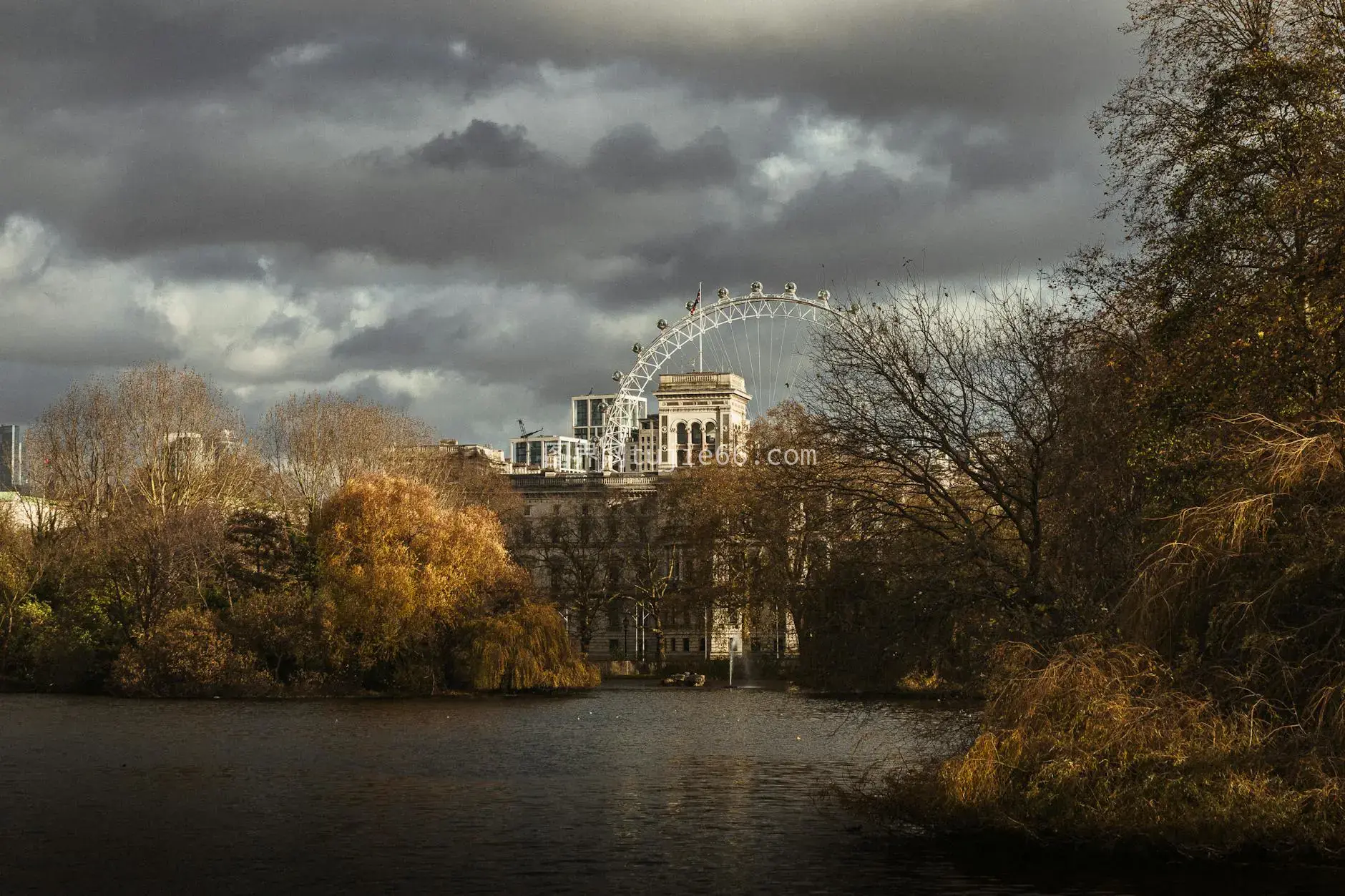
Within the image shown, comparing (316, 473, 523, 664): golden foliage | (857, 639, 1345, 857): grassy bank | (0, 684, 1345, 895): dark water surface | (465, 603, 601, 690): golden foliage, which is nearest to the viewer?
(857, 639, 1345, 857): grassy bank

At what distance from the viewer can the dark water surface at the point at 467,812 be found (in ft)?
81.7

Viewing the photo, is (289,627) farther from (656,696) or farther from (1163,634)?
(1163,634)

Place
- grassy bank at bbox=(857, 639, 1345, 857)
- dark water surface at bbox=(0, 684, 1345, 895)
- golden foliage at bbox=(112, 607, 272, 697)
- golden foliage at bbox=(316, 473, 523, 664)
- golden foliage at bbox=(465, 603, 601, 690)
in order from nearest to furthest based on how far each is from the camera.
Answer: grassy bank at bbox=(857, 639, 1345, 857)
dark water surface at bbox=(0, 684, 1345, 895)
golden foliage at bbox=(112, 607, 272, 697)
golden foliage at bbox=(316, 473, 523, 664)
golden foliage at bbox=(465, 603, 601, 690)

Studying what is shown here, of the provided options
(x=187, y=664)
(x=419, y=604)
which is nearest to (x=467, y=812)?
(x=419, y=604)

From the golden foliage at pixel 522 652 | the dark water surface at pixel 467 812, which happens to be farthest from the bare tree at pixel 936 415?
the golden foliage at pixel 522 652

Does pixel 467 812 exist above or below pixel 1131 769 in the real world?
below

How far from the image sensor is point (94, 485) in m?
→ 79.8

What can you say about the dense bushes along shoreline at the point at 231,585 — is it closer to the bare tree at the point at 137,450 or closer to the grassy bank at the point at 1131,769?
the bare tree at the point at 137,450

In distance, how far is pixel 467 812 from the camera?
1292 inches

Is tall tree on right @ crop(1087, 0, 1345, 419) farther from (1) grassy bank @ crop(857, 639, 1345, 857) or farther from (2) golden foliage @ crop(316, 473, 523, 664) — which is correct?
(2) golden foliage @ crop(316, 473, 523, 664)

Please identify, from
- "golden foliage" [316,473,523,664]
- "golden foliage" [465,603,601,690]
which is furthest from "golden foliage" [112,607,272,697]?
"golden foliage" [465,603,601,690]

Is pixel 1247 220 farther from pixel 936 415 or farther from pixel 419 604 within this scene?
pixel 419 604

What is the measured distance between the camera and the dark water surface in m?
24.9

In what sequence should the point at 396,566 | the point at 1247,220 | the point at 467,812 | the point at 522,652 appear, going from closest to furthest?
1. the point at 1247,220
2. the point at 467,812
3. the point at 396,566
4. the point at 522,652
